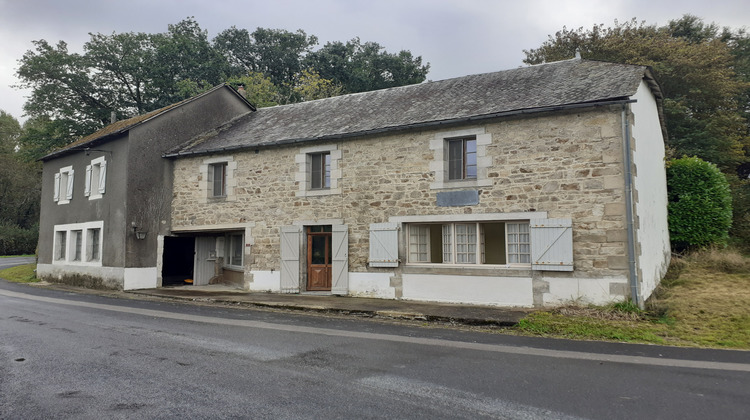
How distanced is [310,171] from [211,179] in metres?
4.11

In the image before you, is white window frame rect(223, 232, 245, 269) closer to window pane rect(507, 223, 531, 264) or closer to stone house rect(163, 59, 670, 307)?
stone house rect(163, 59, 670, 307)

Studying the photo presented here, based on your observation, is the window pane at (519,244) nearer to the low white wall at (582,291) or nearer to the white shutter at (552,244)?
the white shutter at (552,244)

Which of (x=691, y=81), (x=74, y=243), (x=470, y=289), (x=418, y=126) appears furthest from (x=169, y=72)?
(x=691, y=81)

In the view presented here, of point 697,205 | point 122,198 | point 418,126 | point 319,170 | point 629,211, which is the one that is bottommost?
point 629,211

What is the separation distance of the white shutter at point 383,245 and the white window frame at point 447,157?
1622 millimetres

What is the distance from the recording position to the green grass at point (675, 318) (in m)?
7.89

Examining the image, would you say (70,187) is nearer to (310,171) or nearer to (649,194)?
(310,171)

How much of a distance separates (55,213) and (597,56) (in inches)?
1005

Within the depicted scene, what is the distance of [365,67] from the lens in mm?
34562

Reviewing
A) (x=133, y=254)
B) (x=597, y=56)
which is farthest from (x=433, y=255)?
(x=597, y=56)

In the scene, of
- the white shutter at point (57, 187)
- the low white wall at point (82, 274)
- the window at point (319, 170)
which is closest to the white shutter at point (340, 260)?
the window at point (319, 170)

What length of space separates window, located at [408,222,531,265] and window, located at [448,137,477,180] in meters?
1.28

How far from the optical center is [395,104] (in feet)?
47.9

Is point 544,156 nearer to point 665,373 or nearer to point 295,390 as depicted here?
point 665,373
